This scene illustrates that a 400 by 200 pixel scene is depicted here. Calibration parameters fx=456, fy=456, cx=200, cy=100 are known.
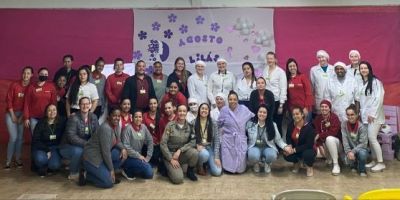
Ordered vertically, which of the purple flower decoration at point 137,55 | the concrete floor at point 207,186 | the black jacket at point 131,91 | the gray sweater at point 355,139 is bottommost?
the concrete floor at point 207,186

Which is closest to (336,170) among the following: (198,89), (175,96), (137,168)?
(198,89)

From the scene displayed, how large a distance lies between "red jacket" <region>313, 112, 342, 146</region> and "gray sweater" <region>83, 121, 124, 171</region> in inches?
91.5

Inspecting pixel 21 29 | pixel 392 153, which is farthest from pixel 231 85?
pixel 21 29

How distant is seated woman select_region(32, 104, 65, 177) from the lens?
496 cm

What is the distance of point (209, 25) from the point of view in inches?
259

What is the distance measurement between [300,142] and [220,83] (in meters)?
1.30

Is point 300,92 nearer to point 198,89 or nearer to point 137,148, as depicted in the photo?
point 198,89

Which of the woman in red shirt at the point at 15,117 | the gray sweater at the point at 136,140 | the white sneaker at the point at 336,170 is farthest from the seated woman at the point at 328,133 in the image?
the woman in red shirt at the point at 15,117

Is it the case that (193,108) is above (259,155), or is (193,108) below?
above

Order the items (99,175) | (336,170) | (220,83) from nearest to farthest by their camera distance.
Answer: (99,175), (336,170), (220,83)

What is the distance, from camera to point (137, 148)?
494 cm

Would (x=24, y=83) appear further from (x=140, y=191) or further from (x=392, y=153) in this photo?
(x=392, y=153)

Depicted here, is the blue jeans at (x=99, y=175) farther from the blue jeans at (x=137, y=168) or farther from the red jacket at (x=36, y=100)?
the red jacket at (x=36, y=100)

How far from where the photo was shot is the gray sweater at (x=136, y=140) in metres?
4.86
